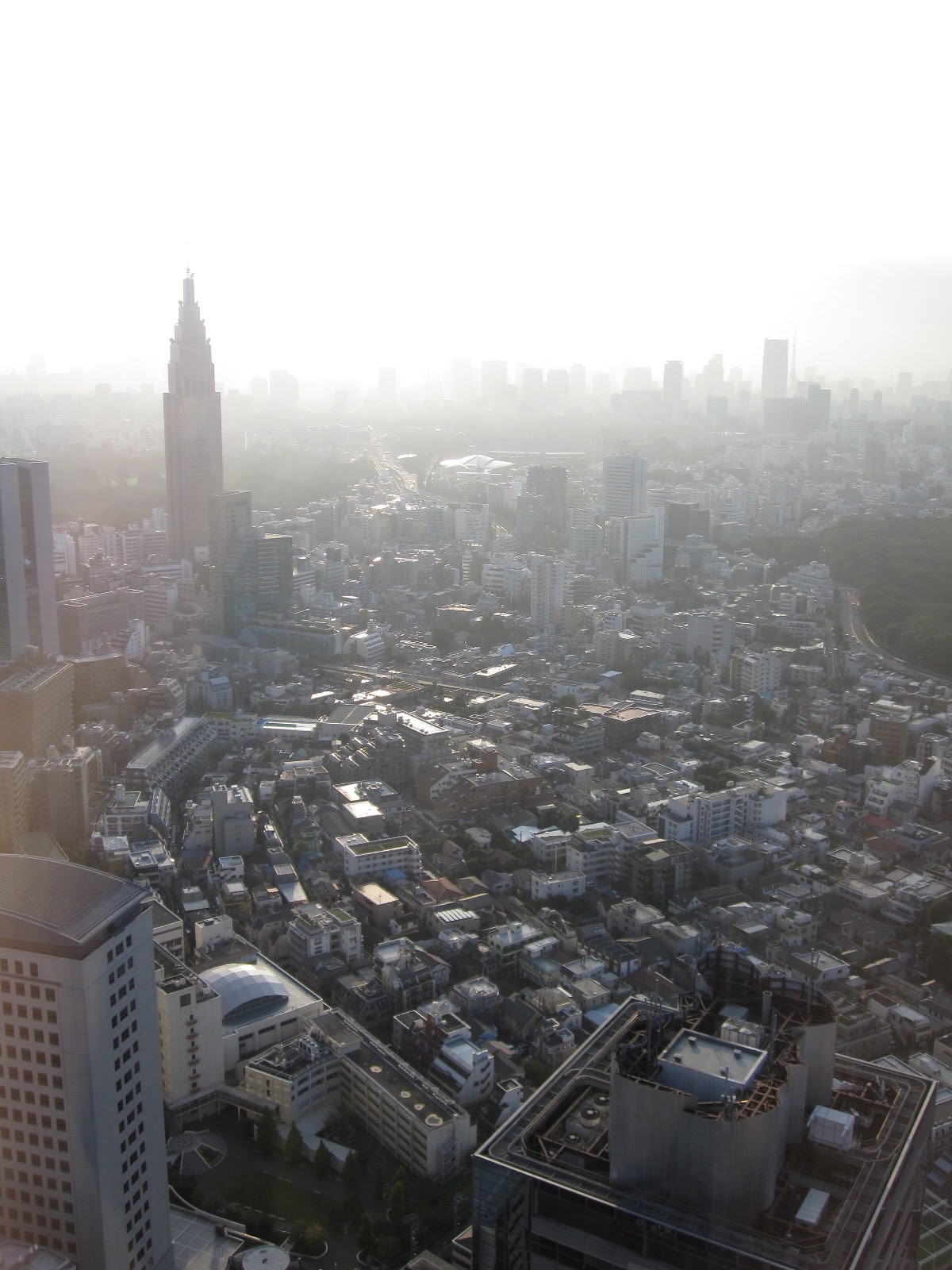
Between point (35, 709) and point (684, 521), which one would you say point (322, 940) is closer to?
point (35, 709)

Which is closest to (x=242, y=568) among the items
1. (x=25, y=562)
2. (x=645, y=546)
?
(x=25, y=562)

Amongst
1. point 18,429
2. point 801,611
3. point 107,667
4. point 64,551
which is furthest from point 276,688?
point 18,429

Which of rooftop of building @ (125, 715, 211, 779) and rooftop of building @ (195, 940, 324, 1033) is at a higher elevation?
rooftop of building @ (125, 715, 211, 779)

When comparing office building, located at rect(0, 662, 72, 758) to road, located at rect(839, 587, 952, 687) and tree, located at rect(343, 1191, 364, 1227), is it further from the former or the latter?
road, located at rect(839, 587, 952, 687)

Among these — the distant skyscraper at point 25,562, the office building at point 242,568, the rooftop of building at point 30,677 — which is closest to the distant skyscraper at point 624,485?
the office building at point 242,568

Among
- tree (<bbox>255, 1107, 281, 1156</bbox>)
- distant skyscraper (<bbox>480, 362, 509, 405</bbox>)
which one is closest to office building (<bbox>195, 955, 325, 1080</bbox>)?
tree (<bbox>255, 1107, 281, 1156</bbox>)

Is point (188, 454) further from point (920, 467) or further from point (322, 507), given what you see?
point (920, 467)
